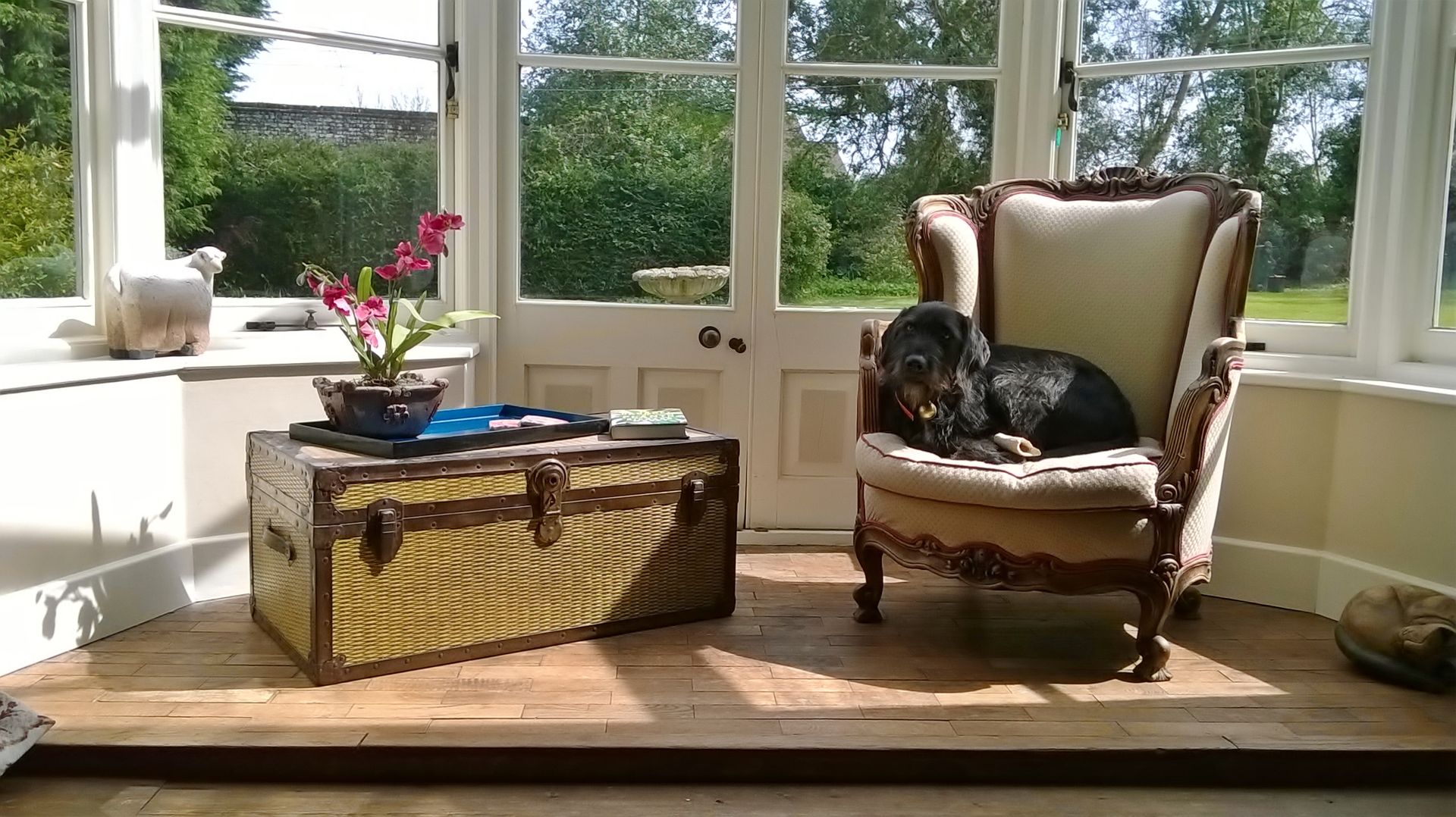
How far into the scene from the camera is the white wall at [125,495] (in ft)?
7.91

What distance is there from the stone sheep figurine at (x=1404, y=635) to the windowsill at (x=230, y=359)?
99.1 inches

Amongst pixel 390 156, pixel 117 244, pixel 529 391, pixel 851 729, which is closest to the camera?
pixel 851 729

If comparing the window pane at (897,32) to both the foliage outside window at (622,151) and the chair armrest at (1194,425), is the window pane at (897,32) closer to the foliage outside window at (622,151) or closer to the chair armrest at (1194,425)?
the foliage outside window at (622,151)

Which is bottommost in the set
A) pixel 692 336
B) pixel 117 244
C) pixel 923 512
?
pixel 923 512

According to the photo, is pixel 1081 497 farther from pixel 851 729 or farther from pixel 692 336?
pixel 692 336

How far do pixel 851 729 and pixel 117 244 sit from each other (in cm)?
221

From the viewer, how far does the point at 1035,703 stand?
2.31 m

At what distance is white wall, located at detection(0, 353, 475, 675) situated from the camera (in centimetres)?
241

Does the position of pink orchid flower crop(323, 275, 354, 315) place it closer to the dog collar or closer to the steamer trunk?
the steamer trunk

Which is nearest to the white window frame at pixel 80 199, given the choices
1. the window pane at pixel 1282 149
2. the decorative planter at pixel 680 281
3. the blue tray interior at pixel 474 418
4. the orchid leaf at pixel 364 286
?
the orchid leaf at pixel 364 286

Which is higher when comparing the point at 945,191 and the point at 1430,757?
the point at 945,191

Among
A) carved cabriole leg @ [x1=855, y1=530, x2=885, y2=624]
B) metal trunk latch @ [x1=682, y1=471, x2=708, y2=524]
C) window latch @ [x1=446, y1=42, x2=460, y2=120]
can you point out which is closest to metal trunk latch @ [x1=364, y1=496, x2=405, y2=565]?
metal trunk latch @ [x1=682, y1=471, x2=708, y2=524]

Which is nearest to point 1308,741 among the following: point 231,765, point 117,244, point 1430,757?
point 1430,757

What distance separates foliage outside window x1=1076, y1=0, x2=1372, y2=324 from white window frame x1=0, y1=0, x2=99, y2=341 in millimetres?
2880
